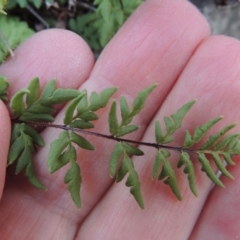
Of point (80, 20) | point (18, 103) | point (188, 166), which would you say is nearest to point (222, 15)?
Result: point (80, 20)

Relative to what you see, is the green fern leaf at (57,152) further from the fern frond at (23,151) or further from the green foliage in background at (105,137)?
the fern frond at (23,151)

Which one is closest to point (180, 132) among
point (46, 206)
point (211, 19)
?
point (46, 206)

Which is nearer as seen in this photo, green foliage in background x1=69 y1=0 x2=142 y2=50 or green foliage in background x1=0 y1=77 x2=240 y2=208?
green foliage in background x1=0 y1=77 x2=240 y2=208

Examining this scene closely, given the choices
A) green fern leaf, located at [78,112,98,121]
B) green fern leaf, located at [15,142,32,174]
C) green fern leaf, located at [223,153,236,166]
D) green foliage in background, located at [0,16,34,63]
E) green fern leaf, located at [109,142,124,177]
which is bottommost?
green fern leaf, located at [15,142,32,174]

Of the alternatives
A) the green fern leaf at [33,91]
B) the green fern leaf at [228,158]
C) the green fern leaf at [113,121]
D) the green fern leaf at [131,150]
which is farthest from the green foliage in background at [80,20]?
the green fern leaf at [228,158]

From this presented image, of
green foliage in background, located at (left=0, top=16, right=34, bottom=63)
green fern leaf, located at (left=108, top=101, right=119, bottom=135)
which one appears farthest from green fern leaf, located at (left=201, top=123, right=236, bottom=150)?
green foliage in background, located at (left=0, top=16, right=34, bottom=63)

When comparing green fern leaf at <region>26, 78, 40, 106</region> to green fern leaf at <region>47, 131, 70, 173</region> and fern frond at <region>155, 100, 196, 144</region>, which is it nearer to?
green fern leaf at <region>47, 131, 70, 173</region>
